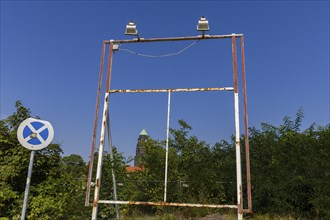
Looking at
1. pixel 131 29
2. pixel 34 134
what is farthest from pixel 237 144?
pixel 34 134

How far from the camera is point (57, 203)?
719 cm

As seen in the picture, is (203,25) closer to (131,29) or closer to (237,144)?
(131,29)

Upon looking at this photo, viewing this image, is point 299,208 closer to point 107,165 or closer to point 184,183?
point 184,183

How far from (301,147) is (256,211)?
243cm

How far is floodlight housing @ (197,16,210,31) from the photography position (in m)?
6.00

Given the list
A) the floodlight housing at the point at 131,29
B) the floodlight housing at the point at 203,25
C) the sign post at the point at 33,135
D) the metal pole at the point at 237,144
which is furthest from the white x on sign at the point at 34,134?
the floodlight housing at the point at 203,25

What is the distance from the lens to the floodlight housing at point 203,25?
19.7ft

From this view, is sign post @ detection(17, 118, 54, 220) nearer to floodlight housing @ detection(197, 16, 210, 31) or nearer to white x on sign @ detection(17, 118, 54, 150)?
white x on sign @ detection(17, 118, 54, 150)

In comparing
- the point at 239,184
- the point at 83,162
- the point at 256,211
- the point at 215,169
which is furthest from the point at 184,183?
the point at 239,184

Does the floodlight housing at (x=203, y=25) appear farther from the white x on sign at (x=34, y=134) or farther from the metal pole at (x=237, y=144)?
the white x on sign at (x=34, y=134)

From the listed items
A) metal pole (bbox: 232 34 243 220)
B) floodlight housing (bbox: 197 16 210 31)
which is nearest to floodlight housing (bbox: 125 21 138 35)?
floodlight housing (bbox: 197 16 210 31)

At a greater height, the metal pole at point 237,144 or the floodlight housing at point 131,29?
the floodlight housing at point 131,29

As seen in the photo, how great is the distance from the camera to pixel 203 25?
6023mm

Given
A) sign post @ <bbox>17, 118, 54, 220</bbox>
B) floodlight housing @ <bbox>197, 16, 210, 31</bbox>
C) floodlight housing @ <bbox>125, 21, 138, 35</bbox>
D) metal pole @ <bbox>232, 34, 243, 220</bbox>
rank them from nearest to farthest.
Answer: metal pole @ <bbox>232, 34, 243, 220</bbox>, sign post @ <bbox>17, 118, 54, 220</bbox>, floodlight housing @ <bbox>197, 16, 210, 31</bbox>, floodlight housing @ <bbox>125, 21, 138, 35</bbox>
